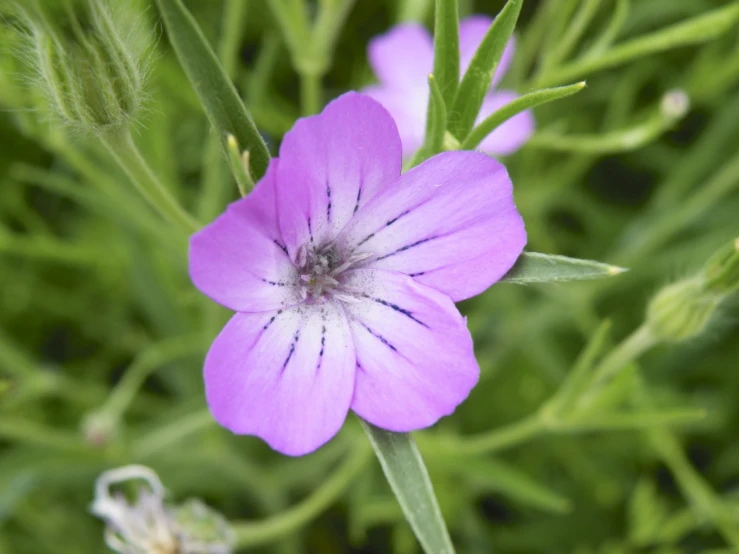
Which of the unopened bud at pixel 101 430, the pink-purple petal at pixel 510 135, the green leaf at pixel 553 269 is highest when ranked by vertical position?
the pink-purple petal at pixel 510 135

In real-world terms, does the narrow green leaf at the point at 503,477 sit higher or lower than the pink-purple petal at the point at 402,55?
lower

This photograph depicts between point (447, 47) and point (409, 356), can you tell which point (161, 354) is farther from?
point (447, 47)

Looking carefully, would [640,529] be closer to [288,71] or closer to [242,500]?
[242,500]

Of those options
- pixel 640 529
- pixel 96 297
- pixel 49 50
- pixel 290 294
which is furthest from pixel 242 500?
pixel 49 50

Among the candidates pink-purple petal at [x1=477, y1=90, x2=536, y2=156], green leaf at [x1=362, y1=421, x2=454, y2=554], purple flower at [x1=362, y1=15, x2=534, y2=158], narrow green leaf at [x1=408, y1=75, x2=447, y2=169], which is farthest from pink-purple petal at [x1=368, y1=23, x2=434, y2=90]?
green leaf at [x1=362, y1=421, x2=454, y2=554]

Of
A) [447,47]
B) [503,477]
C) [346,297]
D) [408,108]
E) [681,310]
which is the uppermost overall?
[408,108]

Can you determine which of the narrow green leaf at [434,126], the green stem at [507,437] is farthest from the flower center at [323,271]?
the green stem at [507,437]

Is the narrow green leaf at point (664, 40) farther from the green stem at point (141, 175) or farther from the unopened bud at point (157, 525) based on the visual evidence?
the unopened bud at point (157, 525)

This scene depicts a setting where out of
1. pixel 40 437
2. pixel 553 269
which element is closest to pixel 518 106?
pixel 553 269
